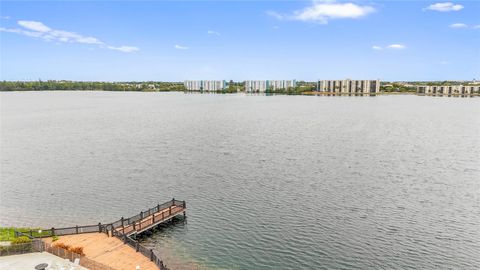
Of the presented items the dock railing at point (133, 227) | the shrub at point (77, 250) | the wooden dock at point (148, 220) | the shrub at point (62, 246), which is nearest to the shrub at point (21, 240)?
the dock railing at point (133, 227)

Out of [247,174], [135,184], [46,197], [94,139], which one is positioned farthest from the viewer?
[94,139]

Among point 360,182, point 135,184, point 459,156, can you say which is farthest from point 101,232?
point 459,156

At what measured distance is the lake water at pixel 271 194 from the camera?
3294 centimetres

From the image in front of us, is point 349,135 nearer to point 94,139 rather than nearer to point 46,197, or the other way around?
point 94,139

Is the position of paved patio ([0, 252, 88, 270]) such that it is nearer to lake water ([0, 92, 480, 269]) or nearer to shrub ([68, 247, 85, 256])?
shrub ([68, 247, 85, 256])

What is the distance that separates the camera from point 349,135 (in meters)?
98.9

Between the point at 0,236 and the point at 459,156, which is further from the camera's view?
Result: the point at 459,156

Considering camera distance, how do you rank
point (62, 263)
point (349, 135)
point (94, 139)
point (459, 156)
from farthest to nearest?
1. point (349, 135)
2. point (94, 139)
3. point (459, 156)
4. point (62, 263)

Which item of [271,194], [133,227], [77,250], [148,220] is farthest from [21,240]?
[271,194]

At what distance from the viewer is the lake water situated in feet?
108

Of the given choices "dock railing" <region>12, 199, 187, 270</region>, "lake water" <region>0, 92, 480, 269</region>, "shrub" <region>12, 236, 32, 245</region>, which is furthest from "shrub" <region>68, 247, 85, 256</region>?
"lake water" <region>0, 92, 480, 269</region>

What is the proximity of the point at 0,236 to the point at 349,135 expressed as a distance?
285 feet

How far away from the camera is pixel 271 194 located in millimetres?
47938

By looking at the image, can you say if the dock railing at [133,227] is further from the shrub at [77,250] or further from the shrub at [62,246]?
the shrub at [77,250]
